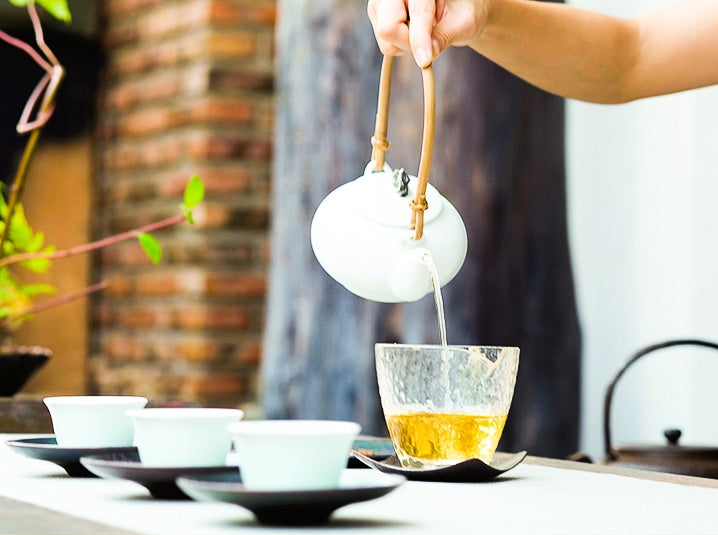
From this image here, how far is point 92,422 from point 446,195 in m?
1.42

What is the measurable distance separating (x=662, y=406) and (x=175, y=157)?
52.4 inches

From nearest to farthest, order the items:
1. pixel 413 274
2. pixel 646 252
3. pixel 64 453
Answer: pixel 64 453 → pixel 413 274 → pixel 646 252

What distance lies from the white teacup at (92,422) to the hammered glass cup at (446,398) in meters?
0.22

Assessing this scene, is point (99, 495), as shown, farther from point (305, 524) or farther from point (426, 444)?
point (426, 444)

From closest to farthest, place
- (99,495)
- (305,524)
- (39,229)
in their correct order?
(305,524) < (99,495) < (39,229)

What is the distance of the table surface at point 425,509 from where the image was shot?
74 centimetres

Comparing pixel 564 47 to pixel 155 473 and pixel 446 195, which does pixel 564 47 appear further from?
pixel 155 473

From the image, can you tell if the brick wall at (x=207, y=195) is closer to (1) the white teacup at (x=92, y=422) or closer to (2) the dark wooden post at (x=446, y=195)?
(2) the dark wooden post at (x=446, y=195)

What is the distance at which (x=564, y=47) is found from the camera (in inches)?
65.3

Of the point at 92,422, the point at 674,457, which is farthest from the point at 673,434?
the point at 92,422

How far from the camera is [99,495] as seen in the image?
876 millimetres

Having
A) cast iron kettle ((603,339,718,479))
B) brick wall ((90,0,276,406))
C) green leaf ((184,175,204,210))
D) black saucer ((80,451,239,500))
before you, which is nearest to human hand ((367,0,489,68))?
green leaf ((184,175,204,210))

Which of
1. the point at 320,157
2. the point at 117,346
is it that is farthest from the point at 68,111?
the point at 320,157

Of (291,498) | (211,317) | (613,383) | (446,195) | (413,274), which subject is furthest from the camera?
(211,317)
